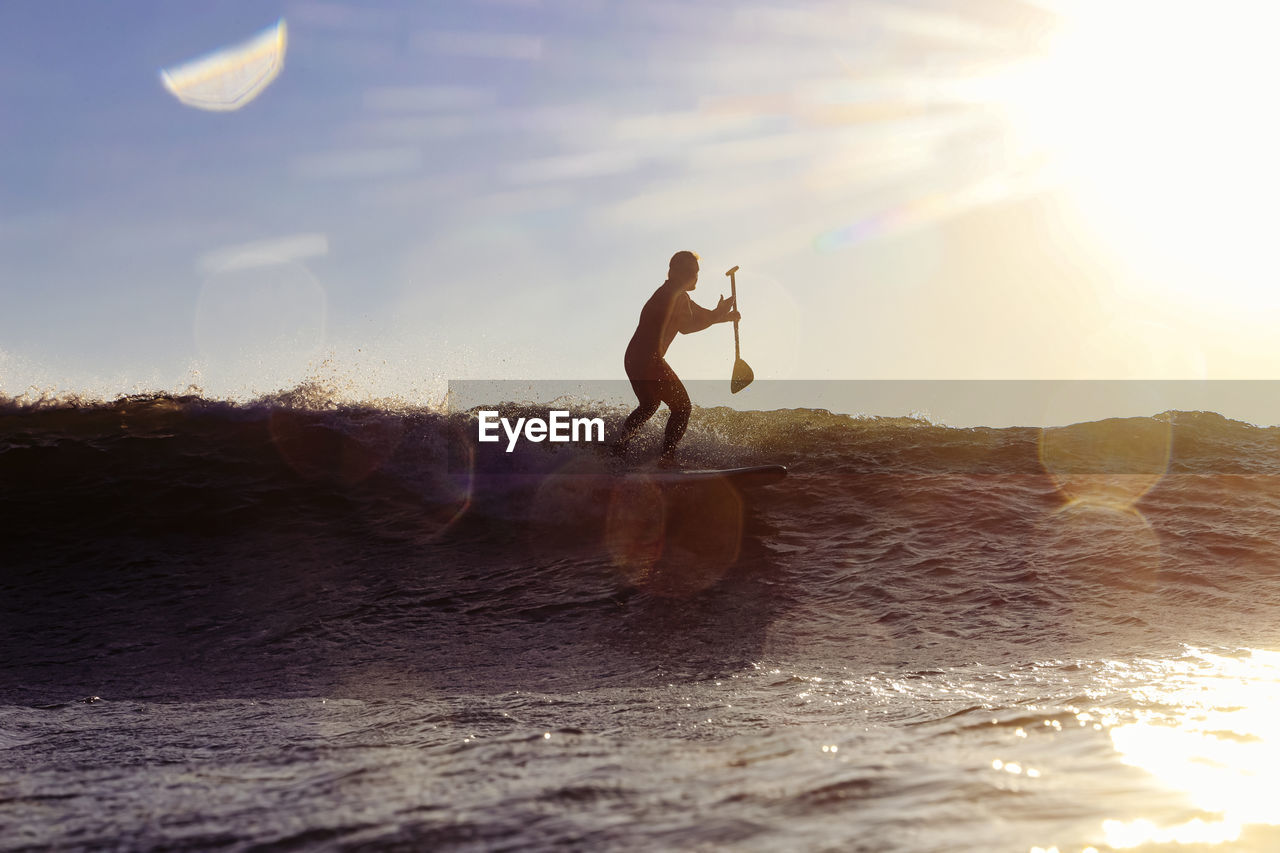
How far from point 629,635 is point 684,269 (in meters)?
3.69

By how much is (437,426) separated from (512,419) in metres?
1.12

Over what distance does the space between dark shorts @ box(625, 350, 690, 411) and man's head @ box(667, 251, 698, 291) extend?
0.78m

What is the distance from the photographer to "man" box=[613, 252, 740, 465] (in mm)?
7820

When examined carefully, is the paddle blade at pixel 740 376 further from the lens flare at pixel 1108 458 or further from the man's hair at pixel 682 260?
the lens flare at pixel 1108 458

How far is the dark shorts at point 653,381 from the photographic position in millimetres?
7797

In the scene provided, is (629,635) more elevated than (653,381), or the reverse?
(653,381)

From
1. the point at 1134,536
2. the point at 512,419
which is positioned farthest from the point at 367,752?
the point at 512,419

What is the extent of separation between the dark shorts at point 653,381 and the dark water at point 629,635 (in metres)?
1.28

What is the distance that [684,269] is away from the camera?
793cm

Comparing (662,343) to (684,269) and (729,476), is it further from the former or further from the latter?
(729,476)

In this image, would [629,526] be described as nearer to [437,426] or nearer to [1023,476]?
[437,426]

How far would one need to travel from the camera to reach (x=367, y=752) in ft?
8.27

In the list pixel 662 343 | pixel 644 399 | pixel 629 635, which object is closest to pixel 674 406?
pixel 644 399

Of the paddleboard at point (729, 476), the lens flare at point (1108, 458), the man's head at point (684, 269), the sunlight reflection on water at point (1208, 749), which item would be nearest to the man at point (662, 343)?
the man's head at point (684, 269)
